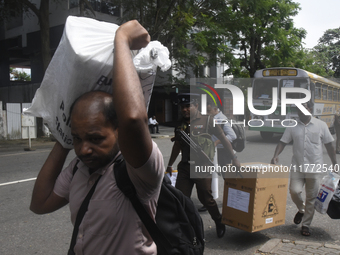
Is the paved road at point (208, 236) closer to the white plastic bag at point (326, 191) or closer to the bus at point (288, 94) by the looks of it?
the white plastic bag at point (326, 191)

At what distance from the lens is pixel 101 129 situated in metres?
1.26

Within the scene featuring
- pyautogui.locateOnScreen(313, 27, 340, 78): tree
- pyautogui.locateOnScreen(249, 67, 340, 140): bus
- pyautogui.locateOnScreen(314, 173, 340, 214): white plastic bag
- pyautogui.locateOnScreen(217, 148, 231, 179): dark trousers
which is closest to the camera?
pyautogui.locateOnScreen(314, 173, 340, 214): white plastic bag

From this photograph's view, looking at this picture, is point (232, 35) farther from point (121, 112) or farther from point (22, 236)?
point (121, 112)

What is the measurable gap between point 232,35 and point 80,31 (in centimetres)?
1735

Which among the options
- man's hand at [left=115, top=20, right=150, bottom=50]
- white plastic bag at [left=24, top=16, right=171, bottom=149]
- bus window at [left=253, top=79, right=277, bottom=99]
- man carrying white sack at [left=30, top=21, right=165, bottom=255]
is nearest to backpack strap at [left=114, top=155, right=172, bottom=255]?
man carrying white sack at [left=30, top=21, right=165, bottom=255]

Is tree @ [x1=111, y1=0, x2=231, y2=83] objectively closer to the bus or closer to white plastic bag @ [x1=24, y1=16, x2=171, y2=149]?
the bus

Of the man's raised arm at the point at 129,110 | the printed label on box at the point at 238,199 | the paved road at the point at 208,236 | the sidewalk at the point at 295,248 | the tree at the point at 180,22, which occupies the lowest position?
the paved road at the point at 208,236

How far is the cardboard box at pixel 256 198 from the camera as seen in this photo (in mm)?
3807

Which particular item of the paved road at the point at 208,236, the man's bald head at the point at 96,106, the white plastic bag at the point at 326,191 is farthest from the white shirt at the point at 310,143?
the man's bald head at the point at 96,106

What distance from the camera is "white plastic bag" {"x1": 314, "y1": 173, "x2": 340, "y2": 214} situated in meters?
4.03

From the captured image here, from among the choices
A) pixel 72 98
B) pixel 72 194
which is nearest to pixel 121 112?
pixel 72 98

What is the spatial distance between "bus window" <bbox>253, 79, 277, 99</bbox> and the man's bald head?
12.7 m

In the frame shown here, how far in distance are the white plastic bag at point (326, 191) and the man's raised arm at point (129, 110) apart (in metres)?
3.65

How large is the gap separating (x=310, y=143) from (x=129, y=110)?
416cm
